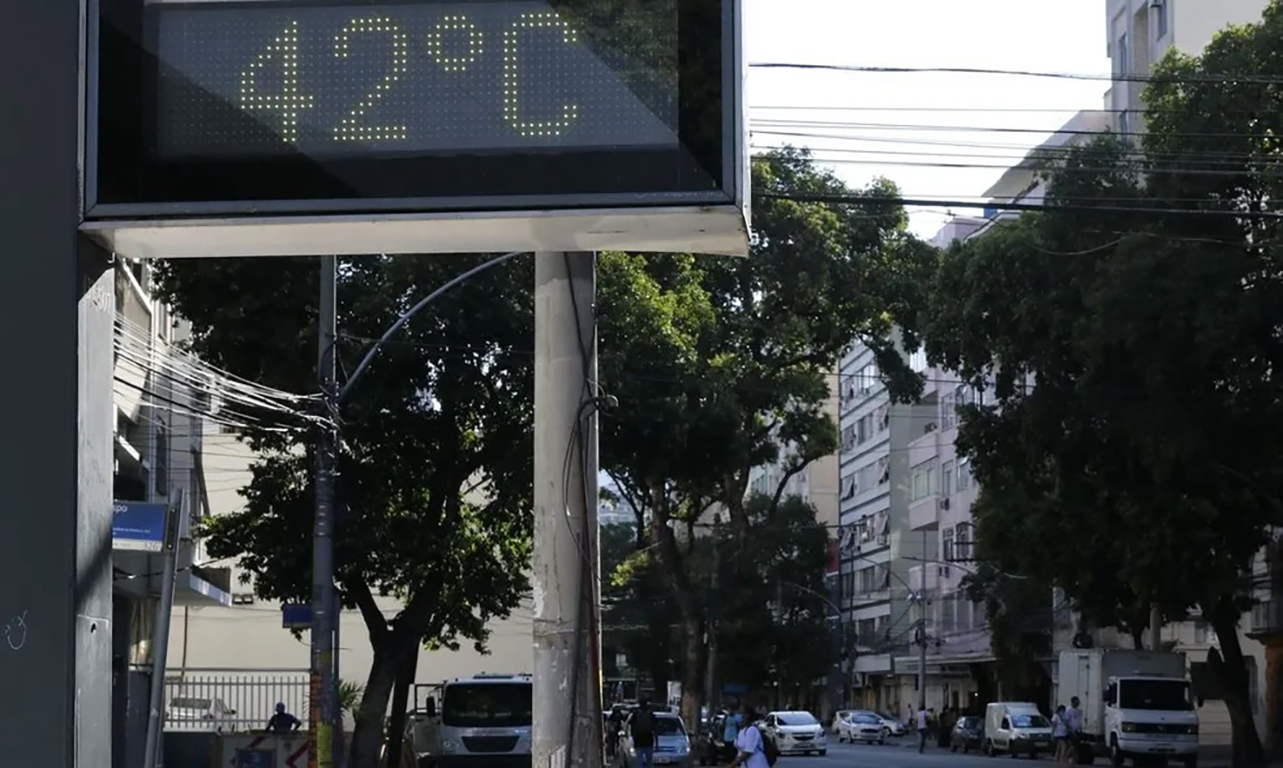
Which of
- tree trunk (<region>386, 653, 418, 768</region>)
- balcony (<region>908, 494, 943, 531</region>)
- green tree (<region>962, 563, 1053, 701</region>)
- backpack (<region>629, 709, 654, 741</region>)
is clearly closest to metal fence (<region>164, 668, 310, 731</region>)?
tree trunk (<region>386, 653, 418, 768</region>)

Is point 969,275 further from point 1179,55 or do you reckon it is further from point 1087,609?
point 1087,609

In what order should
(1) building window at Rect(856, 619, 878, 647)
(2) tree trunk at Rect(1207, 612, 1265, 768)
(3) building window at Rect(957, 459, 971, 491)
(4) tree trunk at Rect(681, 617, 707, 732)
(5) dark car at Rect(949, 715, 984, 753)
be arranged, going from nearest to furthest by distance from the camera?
(2) tree trunk at Rect(1207, 612, 1265, 768), (4) tree trunk at Rect(681, 617, 707, 732), (5) dark car at Rect(949, 715, 984, 753), (3) building window at Rect(957, 459, 971, 491), (1) building window at Rect(856, 619, 878, 647)

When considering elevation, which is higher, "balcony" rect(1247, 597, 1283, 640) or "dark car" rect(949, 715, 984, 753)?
"balcony" rect(1247, 597, 1283, 640)

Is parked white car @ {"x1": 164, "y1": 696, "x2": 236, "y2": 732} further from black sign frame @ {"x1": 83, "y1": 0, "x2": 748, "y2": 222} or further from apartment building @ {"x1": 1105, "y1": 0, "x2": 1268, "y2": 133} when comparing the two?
apartment building @ {"x1": 1105, "y1": 0, "x2": 1268, "y2": 133}

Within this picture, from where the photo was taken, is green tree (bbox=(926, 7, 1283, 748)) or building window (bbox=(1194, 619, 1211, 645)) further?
building window (bbox=(1194, 619, 1211, 645))

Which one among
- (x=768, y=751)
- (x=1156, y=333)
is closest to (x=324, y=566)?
(x=768, y=751)

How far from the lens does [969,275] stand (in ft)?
113

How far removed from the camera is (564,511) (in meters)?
9.80

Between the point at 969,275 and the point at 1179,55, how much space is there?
5.37 m

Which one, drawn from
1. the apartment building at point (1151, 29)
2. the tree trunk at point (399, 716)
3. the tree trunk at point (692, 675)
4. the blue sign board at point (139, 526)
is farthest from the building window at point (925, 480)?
the blue sign board at point (139, 526)

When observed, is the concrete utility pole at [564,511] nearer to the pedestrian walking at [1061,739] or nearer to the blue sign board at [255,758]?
the blue sign board at [255,758]

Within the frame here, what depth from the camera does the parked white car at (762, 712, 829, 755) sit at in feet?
181

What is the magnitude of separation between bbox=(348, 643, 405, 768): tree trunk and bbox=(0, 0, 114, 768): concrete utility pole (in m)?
26.1

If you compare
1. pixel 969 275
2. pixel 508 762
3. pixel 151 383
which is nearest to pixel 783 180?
pixel 969 275
